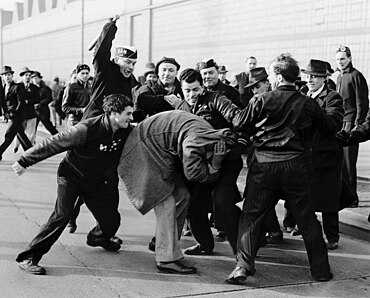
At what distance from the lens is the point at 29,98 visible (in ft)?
38.7

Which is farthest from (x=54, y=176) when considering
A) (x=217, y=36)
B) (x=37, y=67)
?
(x=37, y=67)

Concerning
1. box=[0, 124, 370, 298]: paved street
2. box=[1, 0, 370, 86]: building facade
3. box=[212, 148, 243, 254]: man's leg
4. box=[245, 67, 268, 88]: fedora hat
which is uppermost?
box=[1, 0, 370, 86]: building facade

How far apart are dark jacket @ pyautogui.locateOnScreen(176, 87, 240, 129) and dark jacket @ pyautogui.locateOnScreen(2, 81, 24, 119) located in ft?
22.8

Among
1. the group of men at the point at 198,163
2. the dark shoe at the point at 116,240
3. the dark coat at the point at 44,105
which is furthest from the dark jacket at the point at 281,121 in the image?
the dark coat at the point at 44,105

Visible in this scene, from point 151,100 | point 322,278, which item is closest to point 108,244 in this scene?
point 151,100

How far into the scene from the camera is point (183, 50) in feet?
64.6

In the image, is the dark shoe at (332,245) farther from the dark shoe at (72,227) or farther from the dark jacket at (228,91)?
the dark shoe at (72,227)

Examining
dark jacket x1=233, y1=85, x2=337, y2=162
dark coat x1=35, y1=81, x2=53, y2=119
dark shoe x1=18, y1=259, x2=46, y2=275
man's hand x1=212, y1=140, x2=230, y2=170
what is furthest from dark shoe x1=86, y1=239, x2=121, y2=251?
dark coat x1=35, y1=81, x2=53, y2=119

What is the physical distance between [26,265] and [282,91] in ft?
8.06

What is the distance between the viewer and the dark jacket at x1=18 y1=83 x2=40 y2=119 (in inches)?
460

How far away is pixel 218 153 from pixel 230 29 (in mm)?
12784

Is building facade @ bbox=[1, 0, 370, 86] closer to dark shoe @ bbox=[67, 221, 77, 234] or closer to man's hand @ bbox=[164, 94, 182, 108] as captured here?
man's hand @ bbox=[164, 94, 182, 108]

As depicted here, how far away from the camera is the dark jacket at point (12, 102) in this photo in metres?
11.4

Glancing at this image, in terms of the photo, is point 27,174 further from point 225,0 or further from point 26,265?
point 225,0
